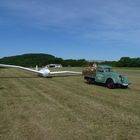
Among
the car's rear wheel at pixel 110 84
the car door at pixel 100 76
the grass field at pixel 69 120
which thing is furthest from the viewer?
the car door at pixel 100 76

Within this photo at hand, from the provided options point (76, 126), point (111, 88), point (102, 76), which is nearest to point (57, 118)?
point (76, 126)

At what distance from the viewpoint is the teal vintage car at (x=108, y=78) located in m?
17.9

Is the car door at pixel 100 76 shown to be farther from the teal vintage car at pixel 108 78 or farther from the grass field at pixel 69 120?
the grass field at pixel 69 120

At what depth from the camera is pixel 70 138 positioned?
6664mm

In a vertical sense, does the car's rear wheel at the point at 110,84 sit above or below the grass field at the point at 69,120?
above

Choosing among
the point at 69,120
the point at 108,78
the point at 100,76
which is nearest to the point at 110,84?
the point at 108,78

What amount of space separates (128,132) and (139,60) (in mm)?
85653

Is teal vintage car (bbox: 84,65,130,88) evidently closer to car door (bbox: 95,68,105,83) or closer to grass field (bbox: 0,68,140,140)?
car door (bbox: 95,68,105,83)

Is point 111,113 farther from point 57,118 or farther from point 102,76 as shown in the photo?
point 102,76

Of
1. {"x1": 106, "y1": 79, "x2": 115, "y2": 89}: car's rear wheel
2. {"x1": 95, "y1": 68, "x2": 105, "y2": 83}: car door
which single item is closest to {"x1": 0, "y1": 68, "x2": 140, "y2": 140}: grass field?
{"x1": 106, "y1": 79, "x2": 115, "y2": 89}: car's rear wheel

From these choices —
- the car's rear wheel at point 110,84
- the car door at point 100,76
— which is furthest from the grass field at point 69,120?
the car door at point 100,76

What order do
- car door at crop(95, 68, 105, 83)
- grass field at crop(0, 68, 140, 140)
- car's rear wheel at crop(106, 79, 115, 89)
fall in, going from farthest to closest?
car door at crop(95, 68, 105, 83)
car's rear wheel at crop(106, 79, 115, 89)
grass field at crop(0, 68, 140, 140)

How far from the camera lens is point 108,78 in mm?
18625

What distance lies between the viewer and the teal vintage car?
58.9ft
